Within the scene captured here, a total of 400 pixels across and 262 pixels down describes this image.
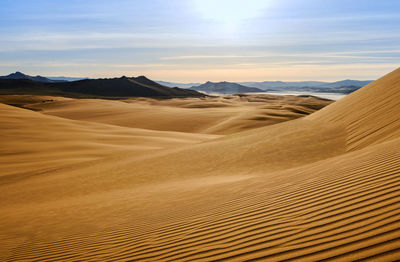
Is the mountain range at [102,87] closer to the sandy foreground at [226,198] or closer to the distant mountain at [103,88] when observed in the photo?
the distant mountain at [103,88]

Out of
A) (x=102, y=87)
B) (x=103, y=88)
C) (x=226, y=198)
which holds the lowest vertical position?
(x=226, y=198)

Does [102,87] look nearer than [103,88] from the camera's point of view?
No

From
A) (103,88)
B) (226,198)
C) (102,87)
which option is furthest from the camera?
(102,87)

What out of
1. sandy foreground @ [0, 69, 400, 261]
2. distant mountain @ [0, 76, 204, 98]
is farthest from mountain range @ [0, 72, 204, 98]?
sandy foreground @ [0, 69, 400, 261]

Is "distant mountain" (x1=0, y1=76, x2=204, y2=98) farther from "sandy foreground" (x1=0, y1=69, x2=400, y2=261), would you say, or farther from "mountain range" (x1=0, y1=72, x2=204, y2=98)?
"sandy foreground" (x1=0, y1=69, x2=400, y2=261)

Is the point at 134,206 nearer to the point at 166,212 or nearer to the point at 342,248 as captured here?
the point at 166,212

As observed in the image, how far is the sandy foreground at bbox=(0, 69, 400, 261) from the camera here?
2.93 meters

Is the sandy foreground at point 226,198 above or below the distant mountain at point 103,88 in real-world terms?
below

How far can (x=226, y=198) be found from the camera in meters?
5.34

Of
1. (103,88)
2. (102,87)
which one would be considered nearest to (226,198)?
(103,88)

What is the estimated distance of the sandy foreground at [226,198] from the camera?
9.60ft

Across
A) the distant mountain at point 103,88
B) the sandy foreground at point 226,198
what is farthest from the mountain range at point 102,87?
the sandy foreground at point 226,198

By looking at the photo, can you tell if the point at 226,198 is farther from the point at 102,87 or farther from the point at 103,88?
the point at 102,87

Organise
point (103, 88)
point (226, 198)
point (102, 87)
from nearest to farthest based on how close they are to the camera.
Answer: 1. point (226, 198)
2. point (103, 88)
3. point (102, 87)
